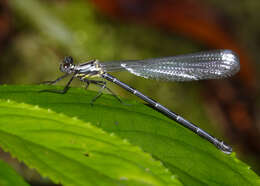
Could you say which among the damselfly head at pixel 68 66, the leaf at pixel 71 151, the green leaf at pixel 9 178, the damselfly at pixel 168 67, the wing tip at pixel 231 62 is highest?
the wing tip at pixel 231 62

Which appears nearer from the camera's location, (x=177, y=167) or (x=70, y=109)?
(x=177, y=167)

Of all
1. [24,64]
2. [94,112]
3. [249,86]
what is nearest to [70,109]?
[94,112]

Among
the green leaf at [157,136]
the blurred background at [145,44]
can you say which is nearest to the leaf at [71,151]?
the green leaf at [157,136]

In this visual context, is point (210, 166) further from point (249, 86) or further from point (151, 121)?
point (249, 86)

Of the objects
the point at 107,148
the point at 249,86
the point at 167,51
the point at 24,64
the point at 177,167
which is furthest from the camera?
the point at 249,86

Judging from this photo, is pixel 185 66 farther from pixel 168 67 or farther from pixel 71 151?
pixel 71 151

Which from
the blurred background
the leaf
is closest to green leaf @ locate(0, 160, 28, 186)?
the leaf

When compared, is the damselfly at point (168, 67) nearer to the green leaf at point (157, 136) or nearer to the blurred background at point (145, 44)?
the blurred background at point (145, 44)

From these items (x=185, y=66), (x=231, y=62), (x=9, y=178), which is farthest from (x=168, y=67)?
(x=9, y=178)
